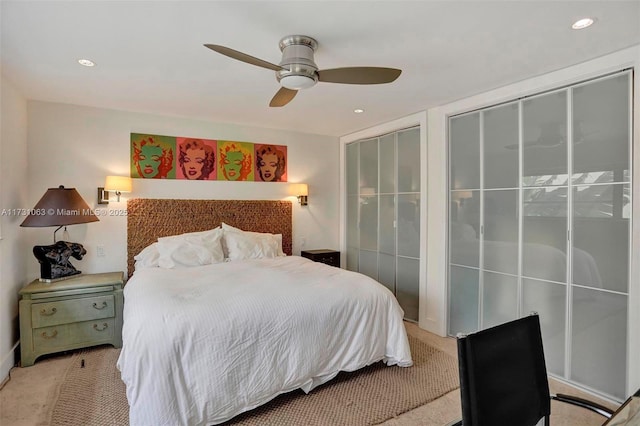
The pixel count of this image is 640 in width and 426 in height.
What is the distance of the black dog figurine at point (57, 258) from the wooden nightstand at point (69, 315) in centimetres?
10

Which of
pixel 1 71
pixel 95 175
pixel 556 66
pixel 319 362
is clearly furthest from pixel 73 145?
pixel 556 66

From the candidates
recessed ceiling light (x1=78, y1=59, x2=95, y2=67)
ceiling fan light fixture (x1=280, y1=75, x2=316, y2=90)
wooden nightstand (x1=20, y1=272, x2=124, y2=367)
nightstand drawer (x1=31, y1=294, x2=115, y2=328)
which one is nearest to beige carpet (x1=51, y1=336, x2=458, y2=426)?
wooden nightstand (x1=20, y1=272, x2=124, y2=367)

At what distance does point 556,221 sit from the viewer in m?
2.64

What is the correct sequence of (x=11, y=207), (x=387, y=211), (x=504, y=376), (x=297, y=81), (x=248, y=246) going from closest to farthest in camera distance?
(x=504, y=376), (x=297, y=81), (x=11, y=207), (x=248, y=246), (x=387, y=211)

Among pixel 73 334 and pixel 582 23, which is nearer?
pixel 582 23

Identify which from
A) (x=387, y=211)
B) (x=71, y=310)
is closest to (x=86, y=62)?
(x=71, y=310)

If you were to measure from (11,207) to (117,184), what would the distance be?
874mm

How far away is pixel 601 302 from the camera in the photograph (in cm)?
241

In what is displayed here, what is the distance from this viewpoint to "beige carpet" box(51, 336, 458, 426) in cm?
214

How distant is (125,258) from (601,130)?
461 cm

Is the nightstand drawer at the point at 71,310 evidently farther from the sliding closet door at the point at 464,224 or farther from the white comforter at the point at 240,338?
the sliding closet door at the point at 464,224

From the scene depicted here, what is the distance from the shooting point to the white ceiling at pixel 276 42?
5.86ft

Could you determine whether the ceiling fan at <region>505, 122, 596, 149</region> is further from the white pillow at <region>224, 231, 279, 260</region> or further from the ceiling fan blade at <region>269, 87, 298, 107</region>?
the white pillow at <region>224, 231, 279, 260</region>

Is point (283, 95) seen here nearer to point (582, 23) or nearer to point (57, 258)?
point (582, 23)
